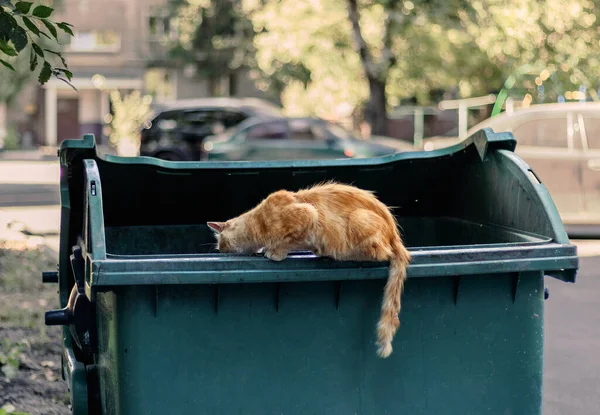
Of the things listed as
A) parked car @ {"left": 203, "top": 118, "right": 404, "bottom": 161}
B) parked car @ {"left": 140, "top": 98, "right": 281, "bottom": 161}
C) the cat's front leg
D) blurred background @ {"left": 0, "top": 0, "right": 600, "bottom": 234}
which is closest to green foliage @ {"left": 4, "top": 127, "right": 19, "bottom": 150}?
blurred background @ {"left": 0, "top": 0, "right": 600, "bottom": 234}

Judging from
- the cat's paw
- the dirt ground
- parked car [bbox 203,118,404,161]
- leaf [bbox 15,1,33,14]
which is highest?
leaf [bbox 15,1,33,14]

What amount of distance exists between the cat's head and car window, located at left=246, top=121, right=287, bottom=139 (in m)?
16.6

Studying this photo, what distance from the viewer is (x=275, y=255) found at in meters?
3.18

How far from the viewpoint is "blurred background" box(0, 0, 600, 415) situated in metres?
8.59

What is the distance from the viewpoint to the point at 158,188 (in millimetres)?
4520

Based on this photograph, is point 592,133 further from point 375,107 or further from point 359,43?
point 375,107

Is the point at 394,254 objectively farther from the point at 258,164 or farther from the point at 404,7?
the point at 404,7

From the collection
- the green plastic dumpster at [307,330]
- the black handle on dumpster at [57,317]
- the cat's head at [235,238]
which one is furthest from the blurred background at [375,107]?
the green plastic dumpster at [307,330]

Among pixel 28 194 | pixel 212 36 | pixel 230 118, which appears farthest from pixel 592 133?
pixel 212 36

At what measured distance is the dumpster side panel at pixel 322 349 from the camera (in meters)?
3.16

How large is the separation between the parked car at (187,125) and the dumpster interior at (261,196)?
58.4ft

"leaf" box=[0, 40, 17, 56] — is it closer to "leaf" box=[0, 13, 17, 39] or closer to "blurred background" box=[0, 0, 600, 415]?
"leaf" box=[0, 13, 17, 39]

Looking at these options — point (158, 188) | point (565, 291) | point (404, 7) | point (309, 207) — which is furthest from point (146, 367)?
point (404, 7)

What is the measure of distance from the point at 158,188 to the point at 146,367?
59.0 inches
